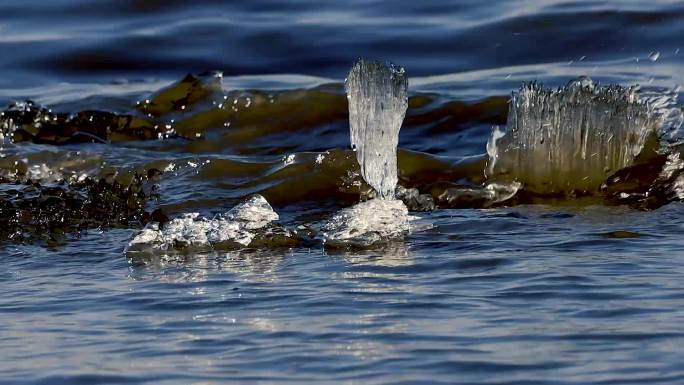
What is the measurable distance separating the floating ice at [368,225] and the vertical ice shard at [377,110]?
9.8 inches

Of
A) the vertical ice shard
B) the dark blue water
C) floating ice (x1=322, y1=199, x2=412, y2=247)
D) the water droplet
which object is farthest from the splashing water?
the water droplet

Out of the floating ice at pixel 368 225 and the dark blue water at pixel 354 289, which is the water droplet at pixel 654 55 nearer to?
the dark blue water at pixel 354 289

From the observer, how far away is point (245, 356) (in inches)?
156

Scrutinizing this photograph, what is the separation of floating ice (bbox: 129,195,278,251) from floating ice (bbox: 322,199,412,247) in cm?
31

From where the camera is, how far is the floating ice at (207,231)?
5.79 m

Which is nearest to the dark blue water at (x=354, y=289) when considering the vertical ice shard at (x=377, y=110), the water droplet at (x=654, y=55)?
the water droplet at (x=654, y=55)

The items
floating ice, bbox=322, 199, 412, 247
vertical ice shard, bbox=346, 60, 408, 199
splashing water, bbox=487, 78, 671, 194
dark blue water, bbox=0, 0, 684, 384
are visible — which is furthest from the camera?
splashing water, bbox=487, 78, 671, 194

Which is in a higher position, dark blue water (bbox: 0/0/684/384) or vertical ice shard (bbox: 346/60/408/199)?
vertical ice shard (bbox: 346/60/408/199)

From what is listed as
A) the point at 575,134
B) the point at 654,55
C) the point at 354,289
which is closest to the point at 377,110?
the point at 575,134

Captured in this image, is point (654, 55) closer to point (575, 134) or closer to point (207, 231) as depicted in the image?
point (575, 134)

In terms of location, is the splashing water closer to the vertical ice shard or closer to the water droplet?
the vertical ice shard

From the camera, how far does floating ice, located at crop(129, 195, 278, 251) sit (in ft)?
19.0

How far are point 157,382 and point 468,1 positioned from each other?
966cm

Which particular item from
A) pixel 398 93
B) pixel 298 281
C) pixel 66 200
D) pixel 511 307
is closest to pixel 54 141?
pixel 66 200
